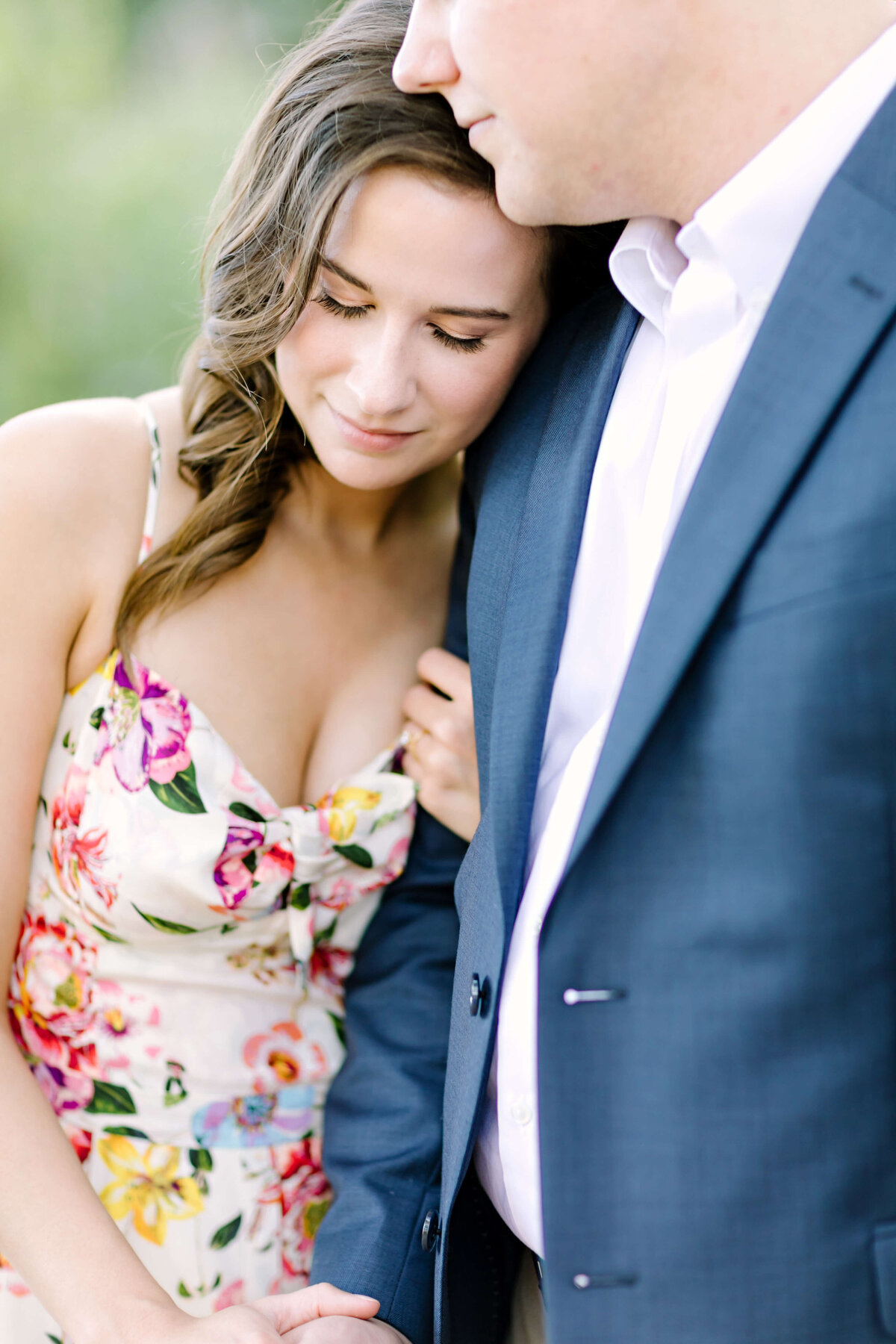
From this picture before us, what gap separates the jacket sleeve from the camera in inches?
53.2

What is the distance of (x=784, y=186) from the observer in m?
1.04

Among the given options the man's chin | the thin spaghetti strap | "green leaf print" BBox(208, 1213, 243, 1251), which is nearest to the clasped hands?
"green leaf print" BBox(208, 1213, 243, 1251)

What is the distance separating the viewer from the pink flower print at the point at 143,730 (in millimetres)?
1393

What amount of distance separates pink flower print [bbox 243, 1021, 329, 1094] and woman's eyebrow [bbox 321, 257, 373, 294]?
943 mm

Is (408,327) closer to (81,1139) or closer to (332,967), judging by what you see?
(332,967)

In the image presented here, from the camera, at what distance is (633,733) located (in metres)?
0.94

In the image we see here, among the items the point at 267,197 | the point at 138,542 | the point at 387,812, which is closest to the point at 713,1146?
the point at 387,812

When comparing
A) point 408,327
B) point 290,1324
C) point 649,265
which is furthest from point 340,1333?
point 649,265

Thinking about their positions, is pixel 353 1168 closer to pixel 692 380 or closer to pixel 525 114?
pixel 692 380

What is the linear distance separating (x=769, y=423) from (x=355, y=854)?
2.66 ft

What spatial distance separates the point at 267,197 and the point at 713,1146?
3.66 ft

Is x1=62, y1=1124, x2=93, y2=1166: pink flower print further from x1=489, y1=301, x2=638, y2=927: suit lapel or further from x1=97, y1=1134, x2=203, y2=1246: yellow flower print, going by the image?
x1=489, y1=301, x2=638, y2=927: suit lapel

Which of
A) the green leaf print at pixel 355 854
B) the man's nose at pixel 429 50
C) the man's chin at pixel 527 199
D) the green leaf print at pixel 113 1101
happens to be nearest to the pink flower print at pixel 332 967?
the green leaf print at pixel 355 854

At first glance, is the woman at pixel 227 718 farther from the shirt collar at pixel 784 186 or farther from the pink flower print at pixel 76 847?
the shirt collar at pixel 784 186
